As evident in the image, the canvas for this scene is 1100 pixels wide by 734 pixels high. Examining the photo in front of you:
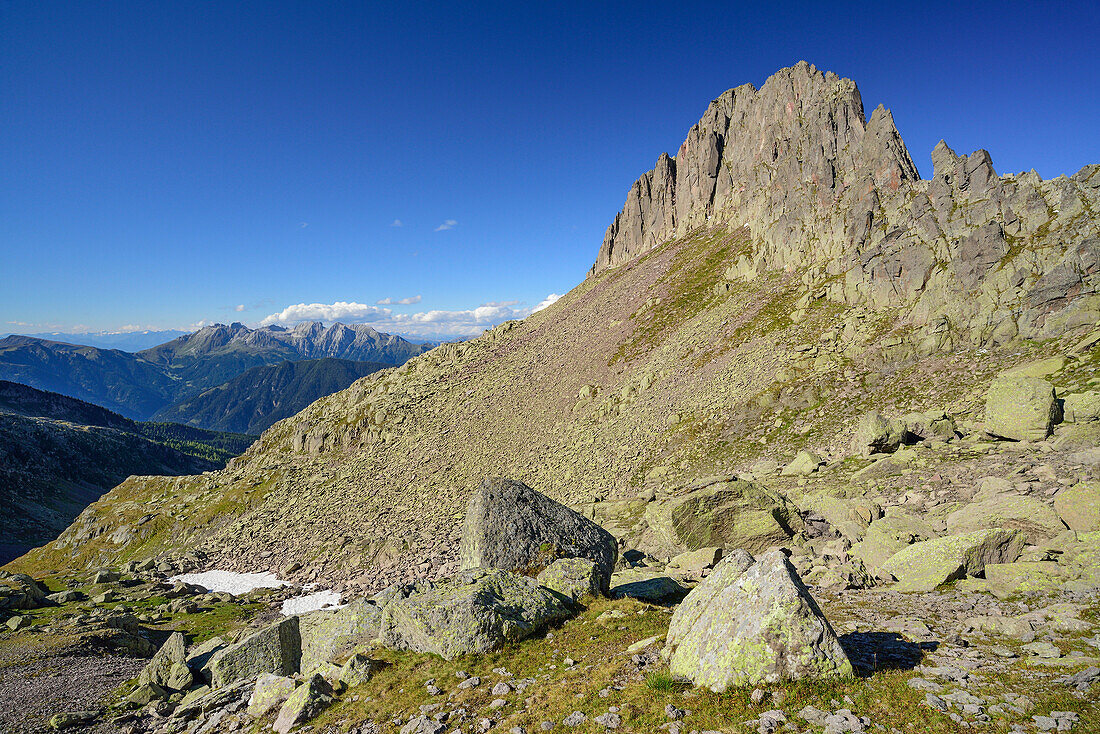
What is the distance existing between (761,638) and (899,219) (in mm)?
64762

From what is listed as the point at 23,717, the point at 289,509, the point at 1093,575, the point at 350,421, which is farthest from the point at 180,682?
the point at 350,421

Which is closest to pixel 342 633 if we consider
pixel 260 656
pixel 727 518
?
pixel 260 656

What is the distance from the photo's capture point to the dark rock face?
39691mm

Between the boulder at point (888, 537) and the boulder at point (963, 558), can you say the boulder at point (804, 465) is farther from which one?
the boulder at point (963, 558)

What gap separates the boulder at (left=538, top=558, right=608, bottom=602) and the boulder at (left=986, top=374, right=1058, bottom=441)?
2810cm

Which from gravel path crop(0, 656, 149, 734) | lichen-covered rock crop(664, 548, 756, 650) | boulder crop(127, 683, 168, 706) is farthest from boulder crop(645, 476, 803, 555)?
gravel path crop(0, 656, 149, 734)

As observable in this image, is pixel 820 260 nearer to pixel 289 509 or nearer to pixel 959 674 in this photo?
pixel 959 674

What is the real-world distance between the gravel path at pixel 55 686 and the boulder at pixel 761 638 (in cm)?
2700

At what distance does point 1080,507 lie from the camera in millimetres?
18344

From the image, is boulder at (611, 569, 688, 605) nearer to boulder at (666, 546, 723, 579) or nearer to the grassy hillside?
boulder at (666, 546, 723, 579)

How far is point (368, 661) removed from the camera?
1535cm

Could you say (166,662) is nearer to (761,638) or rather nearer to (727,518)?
(761,638)

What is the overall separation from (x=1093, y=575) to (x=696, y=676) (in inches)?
615

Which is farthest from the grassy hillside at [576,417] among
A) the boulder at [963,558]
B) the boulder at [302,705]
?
Answer: the boulder at [302,705]
